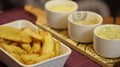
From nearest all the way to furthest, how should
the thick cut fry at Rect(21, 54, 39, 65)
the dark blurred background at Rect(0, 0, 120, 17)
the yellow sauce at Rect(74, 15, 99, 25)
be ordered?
the thick cut fry at Rect(21, 54, 39, 65) → the yellow sauce at Rect(74, 15, 99, 25) → the dark blurred background at Rect(0, 0, 120, 17)

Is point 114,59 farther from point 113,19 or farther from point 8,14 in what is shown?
point 8,14

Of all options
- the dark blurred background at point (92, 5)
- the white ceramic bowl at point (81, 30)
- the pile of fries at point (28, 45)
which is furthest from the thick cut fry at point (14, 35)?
the dark blurred background at point (92, 5)

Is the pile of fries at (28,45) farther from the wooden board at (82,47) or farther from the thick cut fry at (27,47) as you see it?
the wooden board at (82,47)

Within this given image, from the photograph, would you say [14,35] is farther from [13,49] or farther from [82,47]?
[82,47]

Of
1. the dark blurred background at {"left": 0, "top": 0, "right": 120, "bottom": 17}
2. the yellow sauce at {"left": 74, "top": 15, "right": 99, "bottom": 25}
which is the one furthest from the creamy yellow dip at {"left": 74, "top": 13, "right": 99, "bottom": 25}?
the dark blurred background at {"left": 0, "top": 0, "right": 120, "bottom": 17}

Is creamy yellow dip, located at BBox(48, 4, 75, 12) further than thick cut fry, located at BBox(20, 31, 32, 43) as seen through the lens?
Yes

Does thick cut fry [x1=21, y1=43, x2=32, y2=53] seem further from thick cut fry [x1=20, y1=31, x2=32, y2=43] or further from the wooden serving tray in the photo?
the wooden serving tray
